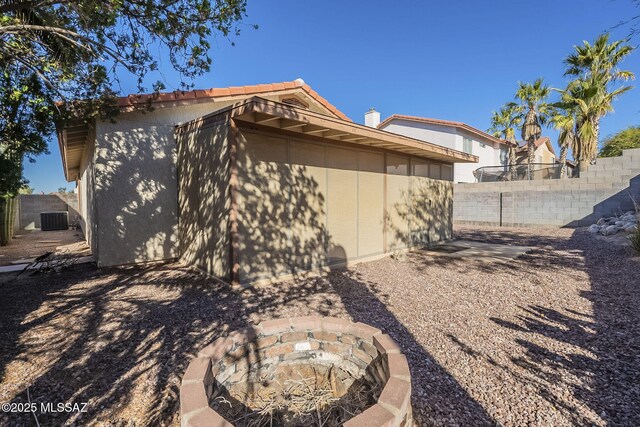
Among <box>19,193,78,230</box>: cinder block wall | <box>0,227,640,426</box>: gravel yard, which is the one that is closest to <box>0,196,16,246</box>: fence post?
<box>19,193,78,230</box>: cinder block wall

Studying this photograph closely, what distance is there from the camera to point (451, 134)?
1930 cm

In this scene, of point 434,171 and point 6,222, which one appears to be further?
point 6,222

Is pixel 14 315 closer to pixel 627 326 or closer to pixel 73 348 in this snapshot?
pixel 73 348

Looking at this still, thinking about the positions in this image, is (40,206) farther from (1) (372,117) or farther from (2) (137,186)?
(1) (372,117)

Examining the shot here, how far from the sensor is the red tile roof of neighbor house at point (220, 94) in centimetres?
595

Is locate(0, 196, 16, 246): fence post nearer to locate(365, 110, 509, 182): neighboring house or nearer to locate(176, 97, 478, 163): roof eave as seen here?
locate(176, 97, 478, 163): roof eave

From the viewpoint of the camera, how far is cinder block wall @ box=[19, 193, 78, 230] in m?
15.0

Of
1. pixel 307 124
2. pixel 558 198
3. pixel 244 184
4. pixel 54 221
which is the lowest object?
pixel 54 221

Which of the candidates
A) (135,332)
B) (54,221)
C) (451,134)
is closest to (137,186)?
(135,332)

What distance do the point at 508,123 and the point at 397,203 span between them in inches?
707

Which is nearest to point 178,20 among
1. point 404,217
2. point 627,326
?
point 404,217

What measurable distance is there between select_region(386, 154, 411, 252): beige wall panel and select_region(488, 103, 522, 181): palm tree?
1613cm

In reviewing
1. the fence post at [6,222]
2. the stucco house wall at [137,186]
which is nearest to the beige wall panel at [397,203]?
the stucco house wall at [137,186]

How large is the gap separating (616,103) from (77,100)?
2226cm
